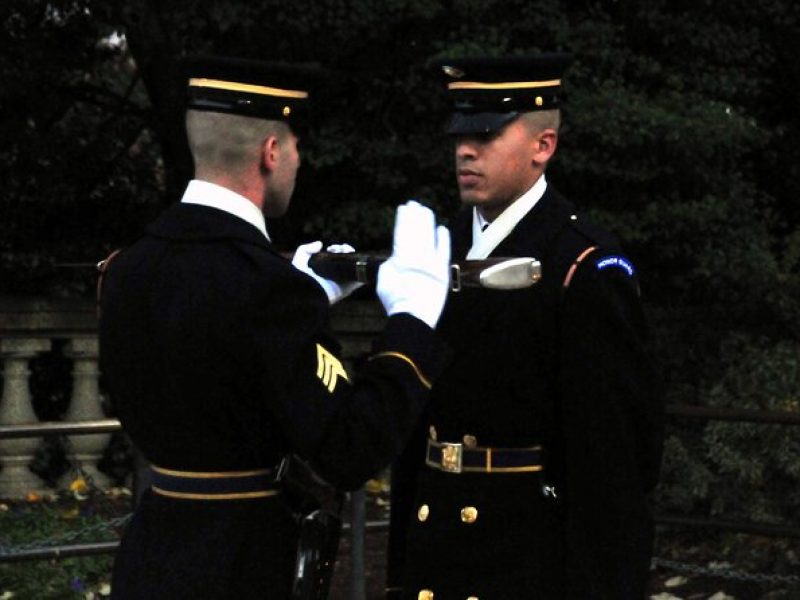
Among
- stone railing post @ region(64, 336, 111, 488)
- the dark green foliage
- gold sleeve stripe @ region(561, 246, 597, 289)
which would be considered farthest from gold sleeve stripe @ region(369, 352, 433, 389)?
stone railing post @ region(64, 336, 111, 488)

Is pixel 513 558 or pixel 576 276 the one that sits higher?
pixel 576 276

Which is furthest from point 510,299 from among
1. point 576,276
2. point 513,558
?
point 513,558

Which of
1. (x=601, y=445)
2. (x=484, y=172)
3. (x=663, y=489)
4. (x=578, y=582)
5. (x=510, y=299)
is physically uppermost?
(x=484, y=172)

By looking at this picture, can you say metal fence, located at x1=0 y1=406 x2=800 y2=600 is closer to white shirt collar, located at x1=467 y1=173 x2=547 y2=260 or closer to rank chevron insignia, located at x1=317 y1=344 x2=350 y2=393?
white shirt collar, located at x1=467 y1=173 x2=547 y2=260

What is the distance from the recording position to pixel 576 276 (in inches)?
171

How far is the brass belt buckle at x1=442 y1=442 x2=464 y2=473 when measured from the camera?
4.47 m

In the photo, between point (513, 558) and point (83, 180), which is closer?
point (513, 558)

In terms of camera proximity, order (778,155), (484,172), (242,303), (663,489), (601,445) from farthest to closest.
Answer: (778,155), (663,489), (484,172), (601,445), (242,303)

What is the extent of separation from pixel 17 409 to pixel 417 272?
8.10m

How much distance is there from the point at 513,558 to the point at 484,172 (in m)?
0.91

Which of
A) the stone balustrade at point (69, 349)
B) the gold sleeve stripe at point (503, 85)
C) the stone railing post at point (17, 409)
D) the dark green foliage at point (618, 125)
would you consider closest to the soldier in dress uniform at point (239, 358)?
the gold sleeve stripe at point (503, 85)

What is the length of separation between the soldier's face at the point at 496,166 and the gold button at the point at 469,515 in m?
0.71

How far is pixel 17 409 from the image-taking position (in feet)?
37.3

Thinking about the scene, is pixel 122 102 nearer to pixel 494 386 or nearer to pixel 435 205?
pixel 435 205
